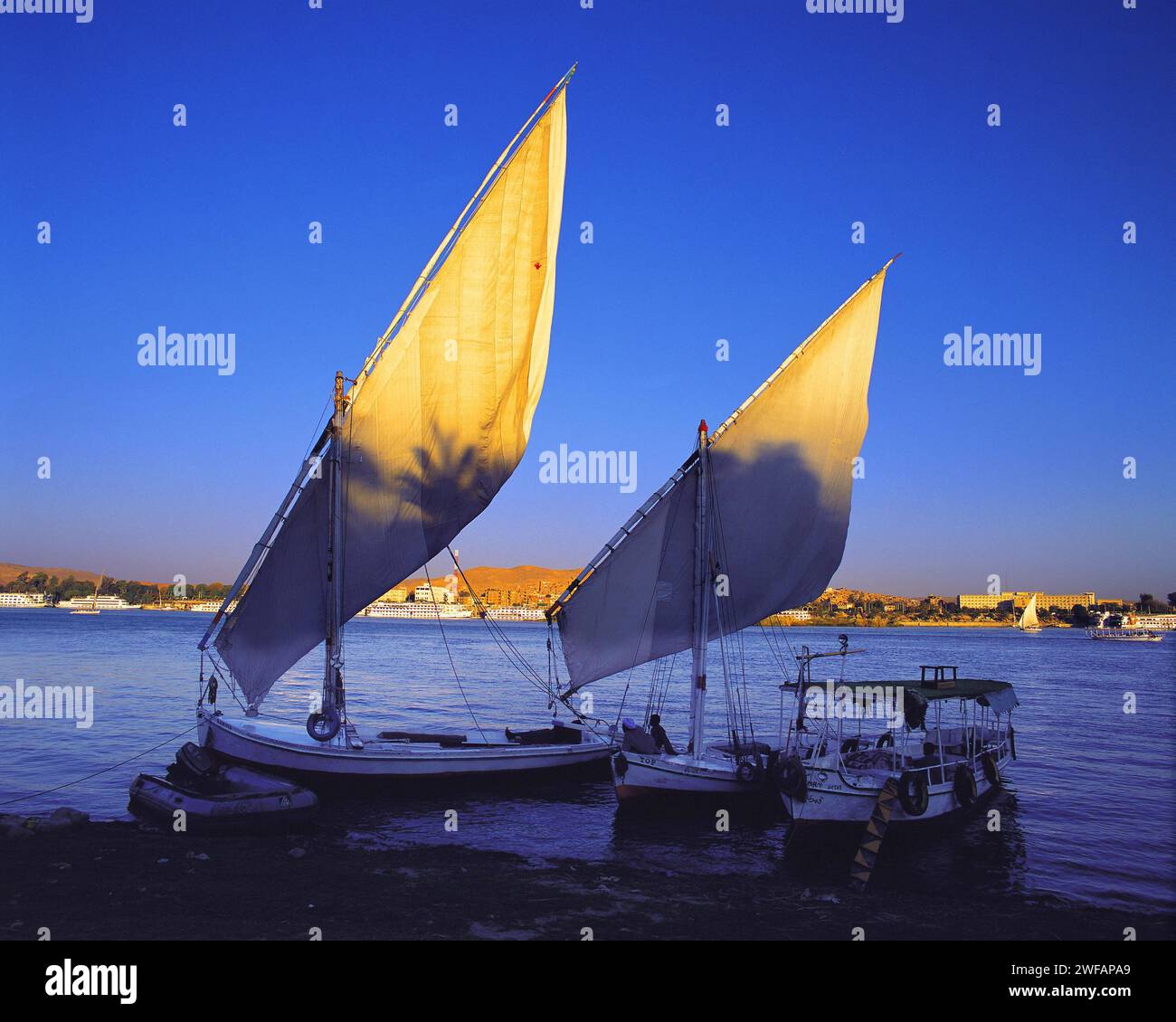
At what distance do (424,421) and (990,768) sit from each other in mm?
20195

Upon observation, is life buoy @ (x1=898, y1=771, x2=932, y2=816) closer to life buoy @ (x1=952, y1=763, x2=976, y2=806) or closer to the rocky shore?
life buoy @ (x1=952, y1=763, x2=976, y2=806)

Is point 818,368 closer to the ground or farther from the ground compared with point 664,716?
farther from the ground

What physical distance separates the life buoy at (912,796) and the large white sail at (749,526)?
22.8ft

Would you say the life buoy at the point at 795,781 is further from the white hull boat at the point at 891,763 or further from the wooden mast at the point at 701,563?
the wooden mast at the point at 701,563

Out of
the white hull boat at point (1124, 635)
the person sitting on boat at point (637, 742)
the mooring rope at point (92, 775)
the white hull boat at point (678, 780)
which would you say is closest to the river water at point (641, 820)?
the mooring rope at point (92, 775)

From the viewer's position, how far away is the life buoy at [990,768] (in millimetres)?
27703

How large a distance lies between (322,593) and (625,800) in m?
10.4

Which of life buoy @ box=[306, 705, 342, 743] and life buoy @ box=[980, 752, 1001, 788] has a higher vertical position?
life buoy @ box=[306, 705, 342, 743]

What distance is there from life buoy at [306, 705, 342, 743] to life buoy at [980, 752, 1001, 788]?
62.0 ft

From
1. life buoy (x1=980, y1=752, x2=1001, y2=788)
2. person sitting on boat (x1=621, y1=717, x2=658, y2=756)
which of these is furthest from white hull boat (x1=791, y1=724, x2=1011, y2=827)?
person sitting on boat (x1=621, y1=717, x2=658, y2=756)

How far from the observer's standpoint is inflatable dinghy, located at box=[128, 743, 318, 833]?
830 inches
